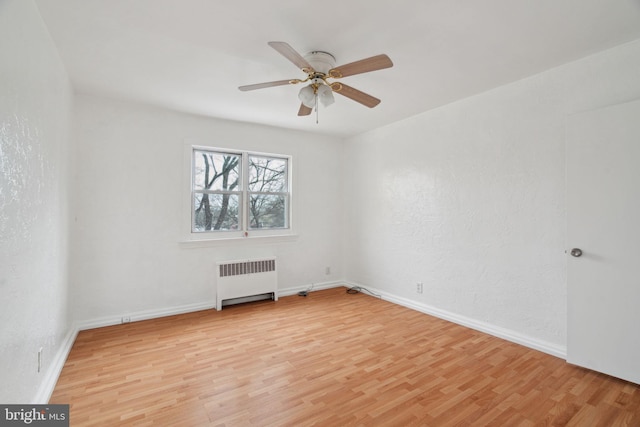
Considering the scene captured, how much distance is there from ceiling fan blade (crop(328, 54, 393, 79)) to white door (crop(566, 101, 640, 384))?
174 cm

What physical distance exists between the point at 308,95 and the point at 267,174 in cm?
223

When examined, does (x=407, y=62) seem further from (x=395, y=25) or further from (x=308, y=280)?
(x=308, y=280)

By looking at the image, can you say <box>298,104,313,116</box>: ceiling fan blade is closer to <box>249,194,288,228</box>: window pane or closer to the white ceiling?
the white ceiling

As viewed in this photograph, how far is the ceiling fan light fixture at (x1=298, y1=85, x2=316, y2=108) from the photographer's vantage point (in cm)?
245

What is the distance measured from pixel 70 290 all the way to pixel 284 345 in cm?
234

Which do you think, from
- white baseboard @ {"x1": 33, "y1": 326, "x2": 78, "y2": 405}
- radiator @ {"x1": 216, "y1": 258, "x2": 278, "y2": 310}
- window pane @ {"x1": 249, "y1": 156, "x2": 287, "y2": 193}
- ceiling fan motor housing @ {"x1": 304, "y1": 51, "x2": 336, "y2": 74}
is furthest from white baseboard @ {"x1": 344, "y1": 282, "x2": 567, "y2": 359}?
white baseboard @ {"x1": 33, "y1": 326, "x2": 78, "y2": 405}

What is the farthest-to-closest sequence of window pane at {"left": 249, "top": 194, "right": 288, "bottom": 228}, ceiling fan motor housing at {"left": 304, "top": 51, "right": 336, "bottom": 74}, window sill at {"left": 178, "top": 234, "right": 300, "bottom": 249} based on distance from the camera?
window pane at {"left": 249, "top": 194, "right": 288, "bottom": 228}
window sill at {"left": 178, "top": 234, "right": 300, "bottom": 249}
ceiling fan motor housing at {"left": 304, "top": 51, "right": 336, "bottom": 74}

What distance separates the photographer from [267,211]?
179 inches

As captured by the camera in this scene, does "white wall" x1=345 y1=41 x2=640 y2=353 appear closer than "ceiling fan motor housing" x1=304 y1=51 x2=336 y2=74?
No

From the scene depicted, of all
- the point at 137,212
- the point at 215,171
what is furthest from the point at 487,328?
the point at 137,212

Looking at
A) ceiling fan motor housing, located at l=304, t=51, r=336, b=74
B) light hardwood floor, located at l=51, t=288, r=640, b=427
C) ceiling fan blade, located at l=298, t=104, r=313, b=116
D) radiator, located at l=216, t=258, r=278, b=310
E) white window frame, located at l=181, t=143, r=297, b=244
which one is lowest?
light hardwood floor, located at l=51, t=288, r=640, b=427

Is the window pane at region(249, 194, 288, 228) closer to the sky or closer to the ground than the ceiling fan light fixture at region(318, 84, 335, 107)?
closer to the ground

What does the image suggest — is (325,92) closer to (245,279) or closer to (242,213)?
(242,213)

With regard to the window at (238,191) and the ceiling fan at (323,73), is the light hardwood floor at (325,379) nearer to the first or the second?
the window at (238,191)
